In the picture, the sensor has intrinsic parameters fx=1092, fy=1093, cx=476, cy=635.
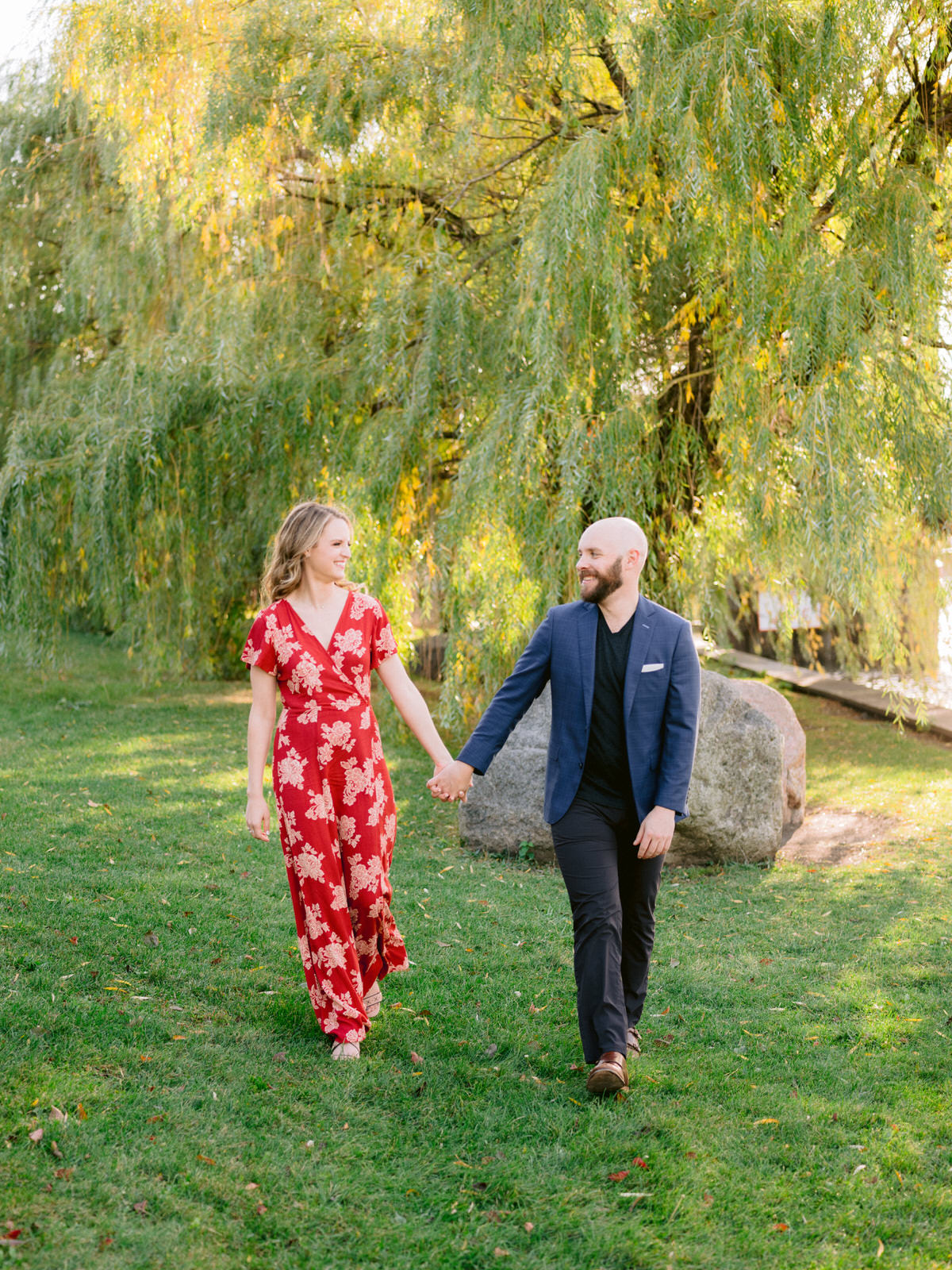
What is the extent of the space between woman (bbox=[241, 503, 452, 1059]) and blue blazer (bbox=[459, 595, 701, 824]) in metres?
0.42

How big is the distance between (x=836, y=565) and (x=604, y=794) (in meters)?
2.95

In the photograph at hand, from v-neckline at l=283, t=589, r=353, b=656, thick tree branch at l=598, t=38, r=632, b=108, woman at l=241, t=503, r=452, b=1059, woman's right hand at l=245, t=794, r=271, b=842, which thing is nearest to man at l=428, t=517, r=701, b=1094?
woman at l=241, t=503, r=452, b=1059

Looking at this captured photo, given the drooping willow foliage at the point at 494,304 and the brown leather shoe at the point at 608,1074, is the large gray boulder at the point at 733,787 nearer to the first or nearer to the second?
the drooping willow foliage at the point at 494,304

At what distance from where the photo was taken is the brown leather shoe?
333cm

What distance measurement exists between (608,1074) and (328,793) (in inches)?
50.5

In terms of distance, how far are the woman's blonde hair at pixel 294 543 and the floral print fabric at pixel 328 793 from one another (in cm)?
7

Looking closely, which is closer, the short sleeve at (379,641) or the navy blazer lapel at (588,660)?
the navy blazer lapel at (588,660)

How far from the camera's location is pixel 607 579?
11.5ft

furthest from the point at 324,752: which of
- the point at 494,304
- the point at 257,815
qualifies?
the point at 494,304

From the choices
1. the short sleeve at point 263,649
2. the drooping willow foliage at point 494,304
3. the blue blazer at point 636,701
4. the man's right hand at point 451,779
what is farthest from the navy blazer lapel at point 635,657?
the drooping willow foliage at point 494,304

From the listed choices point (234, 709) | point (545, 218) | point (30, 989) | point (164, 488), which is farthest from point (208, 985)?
point (234, 709)

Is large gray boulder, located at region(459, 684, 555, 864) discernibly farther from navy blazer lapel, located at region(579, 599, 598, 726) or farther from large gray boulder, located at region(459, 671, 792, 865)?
navy blazer lapel, located at region(579, 599, 598, 726)

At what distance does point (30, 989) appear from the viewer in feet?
13.3

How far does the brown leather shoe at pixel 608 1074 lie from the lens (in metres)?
3.33
